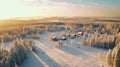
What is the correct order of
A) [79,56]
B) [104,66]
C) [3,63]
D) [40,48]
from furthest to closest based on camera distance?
[40,48], [79,56], [104,66], [3,63]

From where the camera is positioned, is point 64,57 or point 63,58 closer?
point 63,58

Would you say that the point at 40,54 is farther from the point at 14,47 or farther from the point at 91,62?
the point at 91,62

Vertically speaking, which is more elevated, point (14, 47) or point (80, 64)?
point (14, 47)

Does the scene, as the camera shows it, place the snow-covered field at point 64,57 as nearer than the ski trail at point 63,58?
Yes

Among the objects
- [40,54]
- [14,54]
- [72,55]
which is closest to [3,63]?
[14,54]

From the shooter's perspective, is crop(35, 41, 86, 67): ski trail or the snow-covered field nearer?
the snow-covered field

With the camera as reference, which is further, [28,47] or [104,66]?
[28,47]

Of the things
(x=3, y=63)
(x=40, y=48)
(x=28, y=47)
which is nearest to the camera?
(x=3, y=63)
